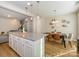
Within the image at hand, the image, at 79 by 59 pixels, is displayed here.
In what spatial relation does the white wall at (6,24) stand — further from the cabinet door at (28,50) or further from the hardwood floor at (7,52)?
the cabinet door at (28,50)

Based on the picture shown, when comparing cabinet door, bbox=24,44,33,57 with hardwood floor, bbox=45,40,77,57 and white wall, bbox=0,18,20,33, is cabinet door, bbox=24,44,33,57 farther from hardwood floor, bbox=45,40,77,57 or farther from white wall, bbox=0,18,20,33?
white wall, bbox=0,18,20,33

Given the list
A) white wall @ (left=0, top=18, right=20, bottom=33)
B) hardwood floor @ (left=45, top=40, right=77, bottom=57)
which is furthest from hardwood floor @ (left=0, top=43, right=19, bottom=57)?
hardwood floor @ (left=45, top=40, right=77, bottom=57)

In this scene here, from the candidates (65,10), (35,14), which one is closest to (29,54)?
(35,14)

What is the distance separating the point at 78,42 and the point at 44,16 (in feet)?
5.29

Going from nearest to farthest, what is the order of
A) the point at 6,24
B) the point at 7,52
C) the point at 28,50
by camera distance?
the point at 28,50
the point at 7,52
the point at 6,24

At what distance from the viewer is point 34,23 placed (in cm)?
353

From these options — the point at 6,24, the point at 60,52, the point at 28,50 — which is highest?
the point at 6,24

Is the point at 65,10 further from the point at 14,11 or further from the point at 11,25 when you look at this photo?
the point at 11,25

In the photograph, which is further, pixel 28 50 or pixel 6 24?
pixel 6 24

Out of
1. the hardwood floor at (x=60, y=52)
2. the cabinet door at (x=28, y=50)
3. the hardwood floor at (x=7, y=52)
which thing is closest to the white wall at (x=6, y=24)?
the hardwood floor at (x=7, y=52)

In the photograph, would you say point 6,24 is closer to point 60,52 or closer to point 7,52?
point 7,52

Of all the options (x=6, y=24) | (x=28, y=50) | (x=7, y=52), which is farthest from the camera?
(x=6, y=24)

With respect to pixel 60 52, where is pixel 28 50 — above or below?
above

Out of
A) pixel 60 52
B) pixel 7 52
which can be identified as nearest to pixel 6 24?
pixel 7 52
